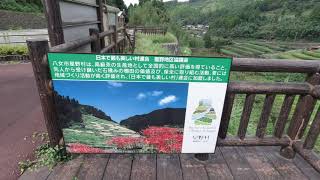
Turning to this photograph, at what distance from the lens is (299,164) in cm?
244

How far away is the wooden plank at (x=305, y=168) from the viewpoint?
2.29 metres

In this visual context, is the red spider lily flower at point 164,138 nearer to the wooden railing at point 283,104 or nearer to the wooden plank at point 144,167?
the wooden plank at point 144,167

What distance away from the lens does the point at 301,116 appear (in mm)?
2330

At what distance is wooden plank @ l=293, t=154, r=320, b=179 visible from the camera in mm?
2289

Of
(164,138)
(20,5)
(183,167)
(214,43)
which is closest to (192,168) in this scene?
(183,167)

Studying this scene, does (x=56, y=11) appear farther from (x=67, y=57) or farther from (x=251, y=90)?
(x=251, y=90)

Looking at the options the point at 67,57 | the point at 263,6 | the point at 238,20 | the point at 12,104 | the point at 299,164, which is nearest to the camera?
the point at 67,57

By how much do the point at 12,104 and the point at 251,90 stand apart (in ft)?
13.0

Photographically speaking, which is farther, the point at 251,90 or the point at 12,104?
the point at 12,104

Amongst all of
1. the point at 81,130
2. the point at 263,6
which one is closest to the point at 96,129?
the point at 81,130

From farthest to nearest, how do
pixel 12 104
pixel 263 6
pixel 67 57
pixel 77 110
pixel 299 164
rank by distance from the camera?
pixel 263 6, pixel 12 104, pixel 299 164, pixel 77 110, pixel 67 57

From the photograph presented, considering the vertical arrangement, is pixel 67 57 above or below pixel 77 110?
above

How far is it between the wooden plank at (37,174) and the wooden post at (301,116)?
8.38ft

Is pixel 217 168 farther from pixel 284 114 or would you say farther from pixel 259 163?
pixel 284 114
